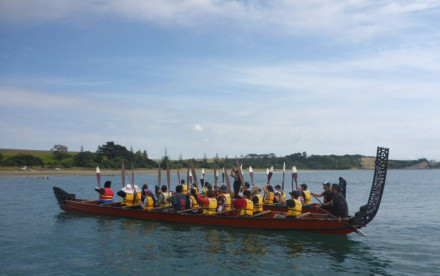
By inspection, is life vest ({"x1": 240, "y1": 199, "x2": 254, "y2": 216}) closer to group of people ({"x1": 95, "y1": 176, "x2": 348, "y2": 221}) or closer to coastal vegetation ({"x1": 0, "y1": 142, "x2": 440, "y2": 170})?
group of people ({"x1": 95, "y1": 176, "x2": 348, "y2": 221})

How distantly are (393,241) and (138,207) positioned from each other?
483 inches

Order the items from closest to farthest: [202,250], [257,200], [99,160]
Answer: [202,250] < [257,200] < [99,160]

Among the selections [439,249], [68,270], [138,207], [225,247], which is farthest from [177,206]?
[439,249]

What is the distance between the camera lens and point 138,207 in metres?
19.2

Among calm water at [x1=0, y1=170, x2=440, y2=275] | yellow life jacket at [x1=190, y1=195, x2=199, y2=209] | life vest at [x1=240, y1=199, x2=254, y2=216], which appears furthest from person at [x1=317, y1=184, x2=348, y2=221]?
yellow life jacket at [x1=190, y1=195, x2=199, y2=209]

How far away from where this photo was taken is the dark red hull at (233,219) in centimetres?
1415

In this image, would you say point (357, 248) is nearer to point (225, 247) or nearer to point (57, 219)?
point (225, 247)

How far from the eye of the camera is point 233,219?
619 inches

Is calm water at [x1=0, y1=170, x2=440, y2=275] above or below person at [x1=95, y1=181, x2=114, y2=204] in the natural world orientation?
below

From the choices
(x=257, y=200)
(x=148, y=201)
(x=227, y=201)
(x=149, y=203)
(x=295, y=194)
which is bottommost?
(x=149, y=203)

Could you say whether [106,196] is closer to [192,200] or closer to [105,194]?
[105,194]

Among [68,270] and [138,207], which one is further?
[138,207]

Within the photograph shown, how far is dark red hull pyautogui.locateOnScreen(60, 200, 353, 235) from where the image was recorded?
14148mm

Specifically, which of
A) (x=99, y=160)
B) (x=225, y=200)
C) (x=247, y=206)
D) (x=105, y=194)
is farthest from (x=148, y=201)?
(x=99, y=160)
